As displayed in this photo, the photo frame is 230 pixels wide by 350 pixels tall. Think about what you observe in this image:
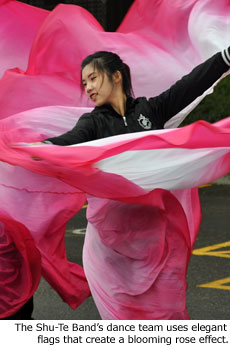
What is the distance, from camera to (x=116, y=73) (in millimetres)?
3904

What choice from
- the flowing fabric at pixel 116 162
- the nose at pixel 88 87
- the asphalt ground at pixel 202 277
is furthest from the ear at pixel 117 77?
the asphalt ground at pixel 202 277

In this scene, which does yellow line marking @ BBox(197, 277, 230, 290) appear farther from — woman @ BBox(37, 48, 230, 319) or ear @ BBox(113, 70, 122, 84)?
ear @ BBox(113, 70, 122, 84)

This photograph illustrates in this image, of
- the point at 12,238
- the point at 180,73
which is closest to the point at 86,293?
the point at 12,238

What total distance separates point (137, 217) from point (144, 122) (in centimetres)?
43

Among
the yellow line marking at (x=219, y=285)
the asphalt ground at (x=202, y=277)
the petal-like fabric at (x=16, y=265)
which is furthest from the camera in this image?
the yellow line marking at (x=219, y=285)

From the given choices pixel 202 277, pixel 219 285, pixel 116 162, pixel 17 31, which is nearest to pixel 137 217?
pixel 116 162

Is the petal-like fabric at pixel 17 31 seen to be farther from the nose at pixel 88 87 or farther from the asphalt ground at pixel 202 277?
the asphalt ground at pixel 202 277

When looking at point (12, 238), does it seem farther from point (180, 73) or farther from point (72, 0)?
point (72, 0)

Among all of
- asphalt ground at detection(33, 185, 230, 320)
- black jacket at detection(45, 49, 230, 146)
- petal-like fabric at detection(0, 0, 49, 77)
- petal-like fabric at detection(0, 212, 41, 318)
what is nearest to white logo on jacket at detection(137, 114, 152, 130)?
black jacket at detection(45, 49, 230, 146)

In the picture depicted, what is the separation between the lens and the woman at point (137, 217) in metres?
3.84

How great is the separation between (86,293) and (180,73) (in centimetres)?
151

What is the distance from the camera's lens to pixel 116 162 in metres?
3.57

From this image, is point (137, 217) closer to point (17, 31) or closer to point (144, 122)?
point (144, 122)

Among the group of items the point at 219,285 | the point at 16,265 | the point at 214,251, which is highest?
the point at 16,265
